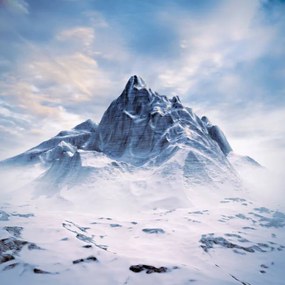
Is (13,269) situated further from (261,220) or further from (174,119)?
(174,119)

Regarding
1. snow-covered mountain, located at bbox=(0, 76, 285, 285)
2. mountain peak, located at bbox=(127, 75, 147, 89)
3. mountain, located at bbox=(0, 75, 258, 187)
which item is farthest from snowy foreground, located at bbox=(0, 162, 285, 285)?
mountain peak, located at bbox=(127, 75, 147, 89)

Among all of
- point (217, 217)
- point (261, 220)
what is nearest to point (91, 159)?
point (217, 217)

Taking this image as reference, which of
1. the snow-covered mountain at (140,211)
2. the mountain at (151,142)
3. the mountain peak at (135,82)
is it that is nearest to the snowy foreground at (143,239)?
the snow-covered mountain at (140,211)

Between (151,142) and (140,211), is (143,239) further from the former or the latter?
(151,142)

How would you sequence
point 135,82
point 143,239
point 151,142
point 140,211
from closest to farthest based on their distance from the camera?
point 143,239 < point 140,211 < point 151,142 < point 135,82

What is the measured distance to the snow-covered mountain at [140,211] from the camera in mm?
21219

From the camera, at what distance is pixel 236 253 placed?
31266 millimetres

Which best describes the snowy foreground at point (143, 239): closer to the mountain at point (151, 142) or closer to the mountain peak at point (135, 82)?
the mountain at point (151, 142)

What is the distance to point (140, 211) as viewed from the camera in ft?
179

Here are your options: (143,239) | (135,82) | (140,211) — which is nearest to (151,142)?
(135,82)

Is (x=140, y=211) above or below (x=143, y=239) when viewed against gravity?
above

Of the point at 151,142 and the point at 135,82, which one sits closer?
the point at 151,142

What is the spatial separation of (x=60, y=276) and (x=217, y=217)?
34840 millimetres

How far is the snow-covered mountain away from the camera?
2122 cm
